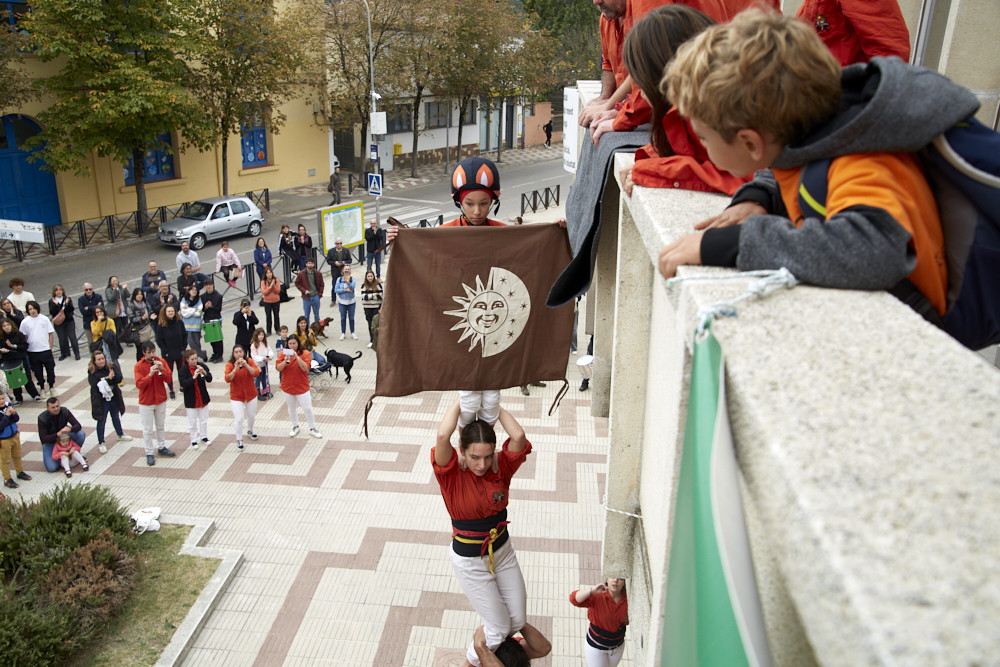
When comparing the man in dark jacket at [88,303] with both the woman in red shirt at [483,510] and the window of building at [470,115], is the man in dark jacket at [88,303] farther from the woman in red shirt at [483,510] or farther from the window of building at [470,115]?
the window of building at [470,115]

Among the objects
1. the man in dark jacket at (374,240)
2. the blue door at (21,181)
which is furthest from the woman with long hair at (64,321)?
the blue door at (21,181)

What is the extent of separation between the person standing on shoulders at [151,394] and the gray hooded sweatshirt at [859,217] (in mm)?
11647

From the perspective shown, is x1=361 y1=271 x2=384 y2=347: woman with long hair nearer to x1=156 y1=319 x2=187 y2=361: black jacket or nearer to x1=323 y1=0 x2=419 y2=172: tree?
x1=156 y1=319 x2=187 y2=361: black jacket

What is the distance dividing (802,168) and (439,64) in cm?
3488

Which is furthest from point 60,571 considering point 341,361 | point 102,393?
point 341,361

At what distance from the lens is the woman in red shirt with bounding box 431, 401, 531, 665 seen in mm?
5880

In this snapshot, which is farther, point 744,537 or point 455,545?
point 455,545

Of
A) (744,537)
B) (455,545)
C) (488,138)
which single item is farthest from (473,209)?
(488,138)

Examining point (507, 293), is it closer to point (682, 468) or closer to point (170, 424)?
point (682, 468)

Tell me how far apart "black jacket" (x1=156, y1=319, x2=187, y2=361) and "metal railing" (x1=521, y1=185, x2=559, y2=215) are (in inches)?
704

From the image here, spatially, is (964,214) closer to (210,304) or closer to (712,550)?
(712,550)

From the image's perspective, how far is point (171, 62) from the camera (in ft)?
81.5

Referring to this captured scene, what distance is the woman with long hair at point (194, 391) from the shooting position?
499 inches

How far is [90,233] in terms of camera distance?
1072 inches
